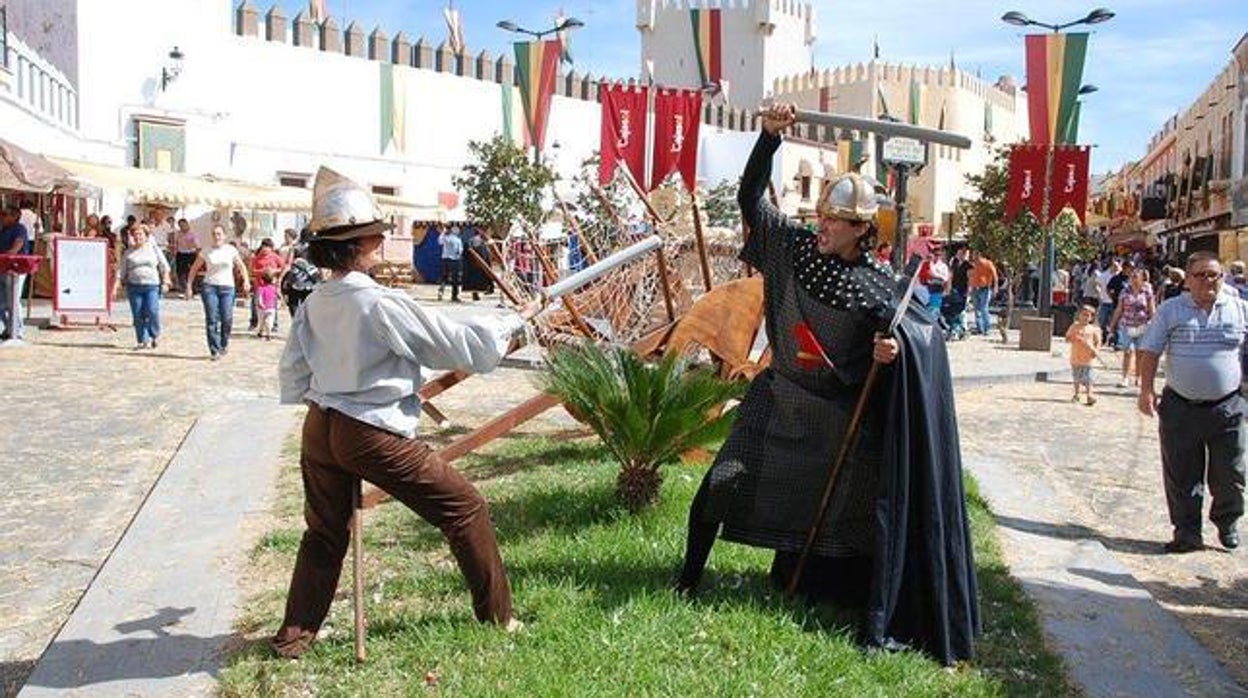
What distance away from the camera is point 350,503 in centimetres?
421

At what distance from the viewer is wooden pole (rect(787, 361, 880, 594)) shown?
14.2 ft

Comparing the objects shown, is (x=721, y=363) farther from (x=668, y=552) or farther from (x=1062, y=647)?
(x=1062, y=647)

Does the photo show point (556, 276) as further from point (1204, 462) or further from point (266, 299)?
point (266, 299)

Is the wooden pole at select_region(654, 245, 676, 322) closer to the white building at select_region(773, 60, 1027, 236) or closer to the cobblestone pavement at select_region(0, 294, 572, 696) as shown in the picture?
the cobblestone pavement at select_region(0, 294, 572, 696)

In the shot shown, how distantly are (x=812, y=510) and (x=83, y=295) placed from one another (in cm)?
1506

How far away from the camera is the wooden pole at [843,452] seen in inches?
170

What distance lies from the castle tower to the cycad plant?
197 feet

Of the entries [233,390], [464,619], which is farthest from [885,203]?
[233,390]

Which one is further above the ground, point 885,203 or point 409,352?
point 885,203

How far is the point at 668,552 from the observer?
539 cm

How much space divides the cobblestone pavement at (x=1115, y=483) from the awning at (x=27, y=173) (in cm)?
1217

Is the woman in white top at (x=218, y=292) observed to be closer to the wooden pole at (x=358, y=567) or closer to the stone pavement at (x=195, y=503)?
the stone pavement at (x=195, y=503)

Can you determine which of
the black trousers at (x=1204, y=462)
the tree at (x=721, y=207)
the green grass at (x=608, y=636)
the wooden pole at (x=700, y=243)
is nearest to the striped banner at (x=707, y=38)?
the tree at (x=721, y=207)

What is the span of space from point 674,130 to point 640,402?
2119 cm
